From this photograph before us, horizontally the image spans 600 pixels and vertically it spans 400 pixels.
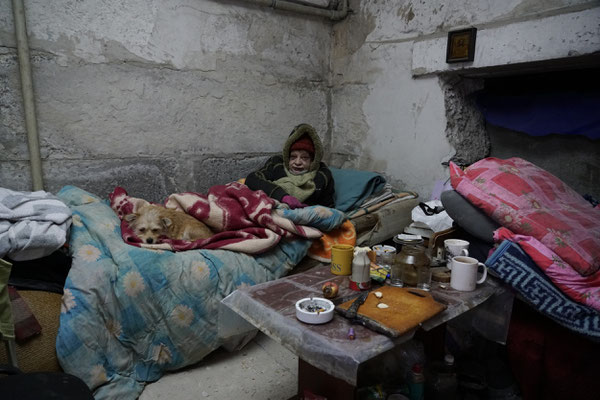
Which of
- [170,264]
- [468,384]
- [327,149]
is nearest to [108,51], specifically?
[170,264]

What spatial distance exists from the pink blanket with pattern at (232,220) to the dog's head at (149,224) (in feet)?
0.14

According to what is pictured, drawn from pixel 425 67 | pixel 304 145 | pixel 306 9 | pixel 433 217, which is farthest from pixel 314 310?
pixel 306 9

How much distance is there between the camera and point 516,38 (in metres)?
2.56

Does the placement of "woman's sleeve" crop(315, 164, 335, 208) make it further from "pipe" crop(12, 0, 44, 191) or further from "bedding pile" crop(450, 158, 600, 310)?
A: "pipe" crop(12, 0, 44, 191)

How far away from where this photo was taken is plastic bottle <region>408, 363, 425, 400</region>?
1732mm

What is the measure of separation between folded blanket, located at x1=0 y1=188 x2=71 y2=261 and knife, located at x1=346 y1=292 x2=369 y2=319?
1.50 m

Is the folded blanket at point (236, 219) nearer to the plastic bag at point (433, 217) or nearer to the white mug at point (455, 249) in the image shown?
the plastic bag at point (433, 217)

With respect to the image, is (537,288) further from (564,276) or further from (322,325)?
(322,325)

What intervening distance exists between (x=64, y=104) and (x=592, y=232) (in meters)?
3.33

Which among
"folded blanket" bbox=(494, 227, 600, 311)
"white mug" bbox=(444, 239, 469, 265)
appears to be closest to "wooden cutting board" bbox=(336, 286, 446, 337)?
"white mug" bbox=(444, 239, 469, 265)

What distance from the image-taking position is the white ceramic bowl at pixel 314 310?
131cm

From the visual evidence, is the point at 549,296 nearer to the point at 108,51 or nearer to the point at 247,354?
the point at 247,354

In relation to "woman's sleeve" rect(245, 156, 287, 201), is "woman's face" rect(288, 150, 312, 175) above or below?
above

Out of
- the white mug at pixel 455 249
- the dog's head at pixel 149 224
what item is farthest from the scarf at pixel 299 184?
the white mug at pixel 455 249
